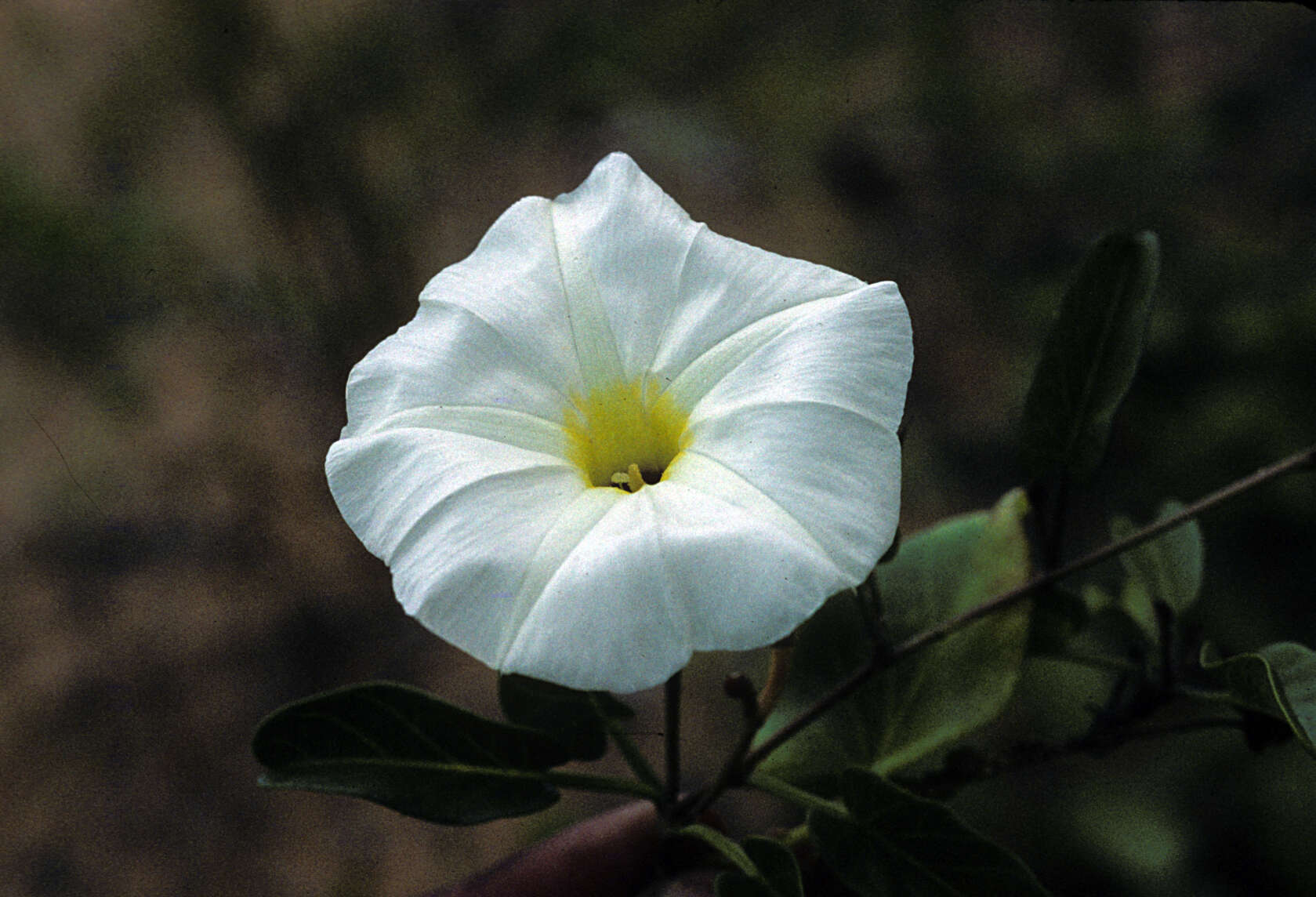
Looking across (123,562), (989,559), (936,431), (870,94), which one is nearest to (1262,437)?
(936,431)

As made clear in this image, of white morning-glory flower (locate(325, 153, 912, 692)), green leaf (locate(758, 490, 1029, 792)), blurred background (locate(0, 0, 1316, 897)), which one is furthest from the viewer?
blurred background (locate(0, 0, 1316, 897))

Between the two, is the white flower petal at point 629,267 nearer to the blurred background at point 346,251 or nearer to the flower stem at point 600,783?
the flower stem at point 600,783

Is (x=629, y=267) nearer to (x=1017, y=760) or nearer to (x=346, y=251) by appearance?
(x=1017, y=760)

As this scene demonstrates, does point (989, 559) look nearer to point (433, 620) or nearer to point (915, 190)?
point (433, 620)

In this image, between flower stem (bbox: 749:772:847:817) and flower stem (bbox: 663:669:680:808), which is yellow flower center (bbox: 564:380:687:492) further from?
flower stem (bbox: 749:772:847:817)

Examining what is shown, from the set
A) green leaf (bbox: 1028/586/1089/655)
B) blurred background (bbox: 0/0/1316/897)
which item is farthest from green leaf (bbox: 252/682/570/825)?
blurred background (bbox: 0/0/1316/897)

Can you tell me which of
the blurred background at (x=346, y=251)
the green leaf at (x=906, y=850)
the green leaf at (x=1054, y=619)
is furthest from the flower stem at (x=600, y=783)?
the blurred background at (x=346, y=251)
